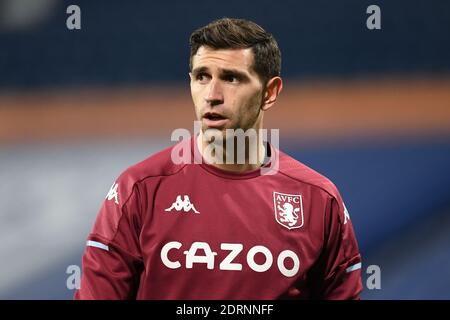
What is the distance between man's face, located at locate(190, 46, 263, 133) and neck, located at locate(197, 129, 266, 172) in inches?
2.1

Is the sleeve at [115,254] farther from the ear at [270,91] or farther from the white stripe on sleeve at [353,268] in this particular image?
the white stripe on sleeve at [353,268]

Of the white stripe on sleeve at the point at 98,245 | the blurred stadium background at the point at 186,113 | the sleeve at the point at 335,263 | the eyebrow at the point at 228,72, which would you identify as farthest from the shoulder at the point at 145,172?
the blurred stadium background at the point at 186,113

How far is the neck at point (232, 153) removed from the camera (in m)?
2.12

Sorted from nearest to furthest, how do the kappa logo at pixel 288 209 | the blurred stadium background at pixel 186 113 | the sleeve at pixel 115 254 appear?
the sleeve at pixel 115 254 → the kappa logo at pixel 288 209 → the blurred stadium background at pixel 186 113

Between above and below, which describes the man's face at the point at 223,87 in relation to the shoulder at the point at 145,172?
above

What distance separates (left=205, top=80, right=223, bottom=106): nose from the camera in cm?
204

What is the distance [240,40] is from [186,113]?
91 cm

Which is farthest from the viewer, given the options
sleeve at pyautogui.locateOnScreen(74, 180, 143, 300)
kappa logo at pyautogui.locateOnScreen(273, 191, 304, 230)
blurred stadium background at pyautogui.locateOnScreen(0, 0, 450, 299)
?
blurred stadium background at pyautogui.locateOnScreen(0, 0, 450, 299)

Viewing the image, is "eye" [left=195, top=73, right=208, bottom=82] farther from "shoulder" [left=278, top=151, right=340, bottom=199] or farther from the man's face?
"shoulder" [left=278, top=151, right=340, bottom=199]

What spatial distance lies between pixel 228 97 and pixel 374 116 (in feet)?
3.54

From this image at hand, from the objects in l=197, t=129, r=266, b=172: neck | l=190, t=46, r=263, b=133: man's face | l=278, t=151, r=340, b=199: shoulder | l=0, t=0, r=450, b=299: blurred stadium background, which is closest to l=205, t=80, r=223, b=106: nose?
l=190, t=46, r=263, b=133: man's face

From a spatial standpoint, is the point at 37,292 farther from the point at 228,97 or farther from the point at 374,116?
the point at 374,116

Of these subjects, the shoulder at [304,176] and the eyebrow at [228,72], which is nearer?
the eyebrow at [228,72]

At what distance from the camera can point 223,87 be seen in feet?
6.81
